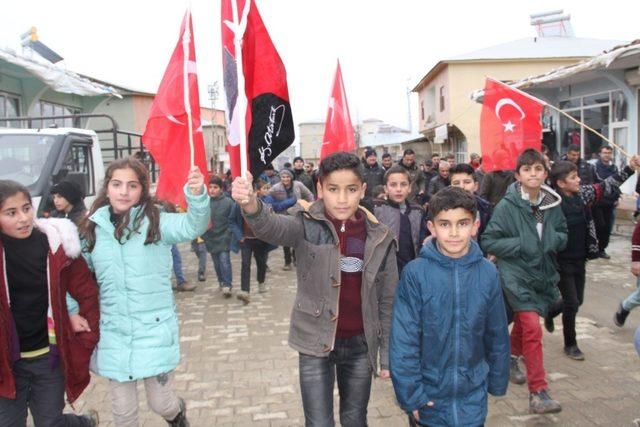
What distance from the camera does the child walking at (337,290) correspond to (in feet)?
9.66

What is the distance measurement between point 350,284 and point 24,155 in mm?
6030

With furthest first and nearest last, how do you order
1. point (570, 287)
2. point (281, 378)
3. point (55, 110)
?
1. point (55, 110)
2. point (570, 287)
3. point (281, 378)

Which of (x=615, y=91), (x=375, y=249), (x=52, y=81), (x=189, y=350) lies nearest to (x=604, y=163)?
(x=615, y=91)

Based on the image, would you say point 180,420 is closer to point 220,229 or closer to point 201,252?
point 220,229

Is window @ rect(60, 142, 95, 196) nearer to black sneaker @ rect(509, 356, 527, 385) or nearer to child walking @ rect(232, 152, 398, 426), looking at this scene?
child walking @ rect(232, 152, 398, 426)

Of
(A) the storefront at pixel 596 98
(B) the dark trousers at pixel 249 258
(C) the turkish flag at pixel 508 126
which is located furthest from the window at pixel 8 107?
(A) the storefront at pixel 596 98

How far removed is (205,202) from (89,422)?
1702mm

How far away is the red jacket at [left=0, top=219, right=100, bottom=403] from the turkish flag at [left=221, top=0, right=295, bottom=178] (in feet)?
3.41

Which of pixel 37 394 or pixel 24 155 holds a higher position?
pixel 24 155

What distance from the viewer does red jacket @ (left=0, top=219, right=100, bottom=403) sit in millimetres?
3033

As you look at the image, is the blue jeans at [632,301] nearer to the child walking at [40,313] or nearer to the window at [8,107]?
the child walking at [40,313]

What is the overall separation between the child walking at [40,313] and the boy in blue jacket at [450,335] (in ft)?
5.74

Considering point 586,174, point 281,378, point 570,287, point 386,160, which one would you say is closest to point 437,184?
point 586,174

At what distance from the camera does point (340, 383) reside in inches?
125
